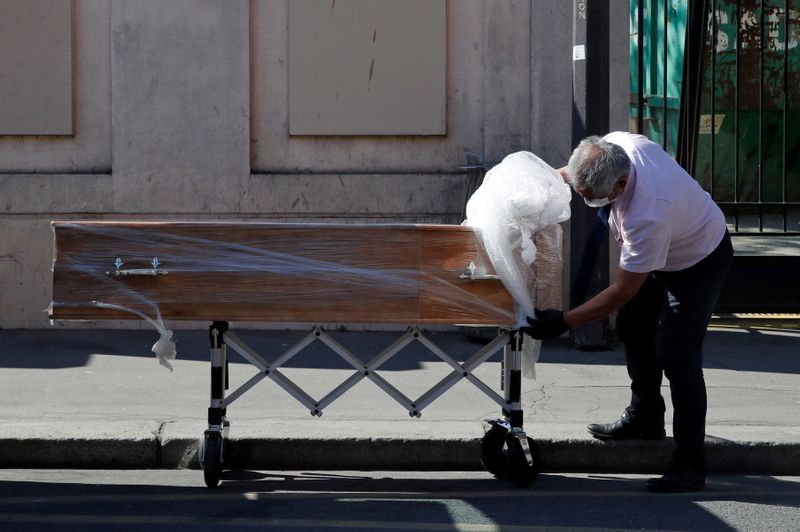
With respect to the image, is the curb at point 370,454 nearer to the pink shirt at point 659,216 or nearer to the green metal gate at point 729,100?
the pink shirt at point 659,216

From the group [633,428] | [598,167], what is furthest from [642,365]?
[598,167]

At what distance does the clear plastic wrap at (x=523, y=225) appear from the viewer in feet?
17.1

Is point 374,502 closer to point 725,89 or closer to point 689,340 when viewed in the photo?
point 689,340

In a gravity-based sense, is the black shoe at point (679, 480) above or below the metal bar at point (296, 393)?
below

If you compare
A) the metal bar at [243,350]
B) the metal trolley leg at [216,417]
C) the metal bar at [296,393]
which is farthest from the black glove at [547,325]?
the metal trolley leg at [216,417]

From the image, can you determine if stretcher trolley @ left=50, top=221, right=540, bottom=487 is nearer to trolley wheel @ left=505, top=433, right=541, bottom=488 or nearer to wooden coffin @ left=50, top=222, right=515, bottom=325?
wooden coffin @ left=50, top=222, right=515, bottom=325

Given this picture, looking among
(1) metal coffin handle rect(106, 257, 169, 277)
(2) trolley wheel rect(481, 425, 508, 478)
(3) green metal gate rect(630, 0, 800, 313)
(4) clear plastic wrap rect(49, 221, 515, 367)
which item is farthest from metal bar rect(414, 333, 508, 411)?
(3) green metal gate rect(630, 0, 800, 313)

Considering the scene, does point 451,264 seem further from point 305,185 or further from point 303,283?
point 305,185

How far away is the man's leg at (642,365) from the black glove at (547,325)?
0.75 metres

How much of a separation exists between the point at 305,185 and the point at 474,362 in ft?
12.9

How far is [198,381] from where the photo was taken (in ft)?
24.6

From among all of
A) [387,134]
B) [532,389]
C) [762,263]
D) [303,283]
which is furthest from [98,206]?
[762,263]

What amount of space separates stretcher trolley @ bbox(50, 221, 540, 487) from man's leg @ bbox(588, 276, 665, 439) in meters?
0.85

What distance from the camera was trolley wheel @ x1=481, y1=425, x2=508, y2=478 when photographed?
565cm
